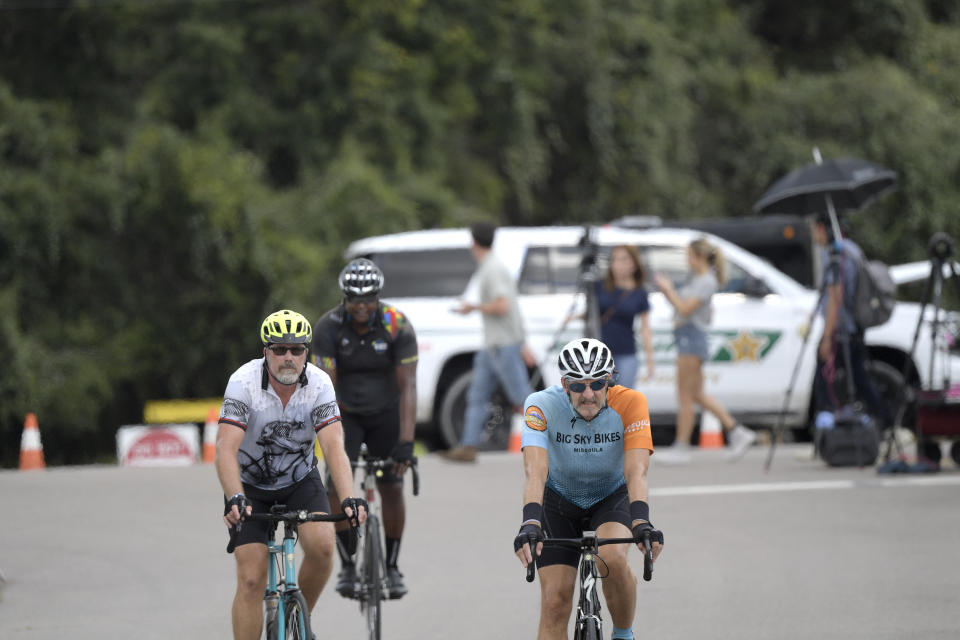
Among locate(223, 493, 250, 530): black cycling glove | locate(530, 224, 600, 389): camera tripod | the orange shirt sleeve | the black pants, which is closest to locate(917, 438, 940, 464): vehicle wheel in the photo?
the black pants

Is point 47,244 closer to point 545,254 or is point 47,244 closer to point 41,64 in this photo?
point 41,64

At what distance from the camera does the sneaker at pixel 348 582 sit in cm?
896

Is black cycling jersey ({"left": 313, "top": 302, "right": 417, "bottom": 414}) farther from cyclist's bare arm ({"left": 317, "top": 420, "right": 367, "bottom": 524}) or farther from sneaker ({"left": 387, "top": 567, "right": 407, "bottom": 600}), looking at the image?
cyclist's bare arm ({"left": 317, "top": 420, "right": 367, "bottom": 524})

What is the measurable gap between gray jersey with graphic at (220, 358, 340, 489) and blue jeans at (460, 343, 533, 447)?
7.35 m

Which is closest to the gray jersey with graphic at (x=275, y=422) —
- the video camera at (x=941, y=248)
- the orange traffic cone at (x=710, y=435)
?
the video camera at (x=941, y=248)

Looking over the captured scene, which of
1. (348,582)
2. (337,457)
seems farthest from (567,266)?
(337,457)

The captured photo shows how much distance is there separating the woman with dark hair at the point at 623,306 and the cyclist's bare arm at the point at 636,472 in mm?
7164

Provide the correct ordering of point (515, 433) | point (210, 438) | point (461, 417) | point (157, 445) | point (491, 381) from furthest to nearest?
point (210, 438) < point (157, 445) < point (461, 417) < point (515, 433) < point (491, 381)

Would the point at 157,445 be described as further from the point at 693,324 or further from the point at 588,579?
the point at 588,579

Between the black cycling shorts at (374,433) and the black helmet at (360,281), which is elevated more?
the black helmet at (360,281)

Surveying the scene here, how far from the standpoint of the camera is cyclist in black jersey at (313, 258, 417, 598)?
30.6 feet

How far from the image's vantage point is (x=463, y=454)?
50.0ft

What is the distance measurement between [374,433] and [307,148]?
14.2m

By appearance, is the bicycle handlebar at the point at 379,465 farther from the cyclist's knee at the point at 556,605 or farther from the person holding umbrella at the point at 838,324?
the person holding umbrella at the point at 838,324
